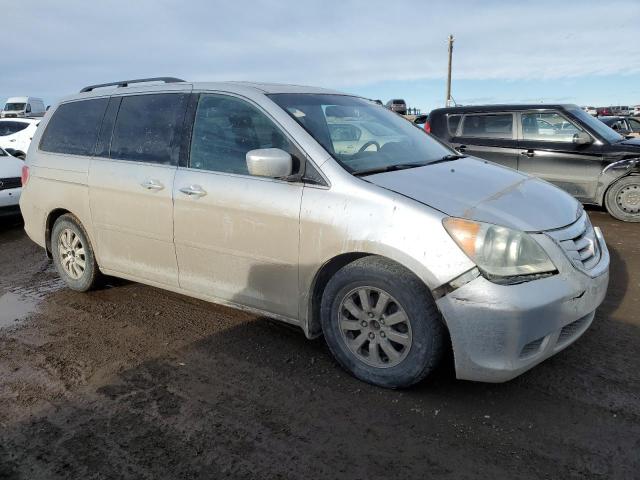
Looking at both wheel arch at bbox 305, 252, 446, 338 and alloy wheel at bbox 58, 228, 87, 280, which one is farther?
alloy wheel at bbox 58, 228, 87, 280

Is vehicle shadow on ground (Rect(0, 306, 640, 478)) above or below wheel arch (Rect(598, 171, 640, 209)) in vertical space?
below

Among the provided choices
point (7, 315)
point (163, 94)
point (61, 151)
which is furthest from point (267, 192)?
point (7, 315)

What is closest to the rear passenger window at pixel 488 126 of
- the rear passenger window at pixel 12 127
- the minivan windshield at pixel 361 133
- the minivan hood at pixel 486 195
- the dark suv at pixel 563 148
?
the dark suv at pixel 563 148

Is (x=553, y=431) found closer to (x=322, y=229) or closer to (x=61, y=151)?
(x=322, y=229)

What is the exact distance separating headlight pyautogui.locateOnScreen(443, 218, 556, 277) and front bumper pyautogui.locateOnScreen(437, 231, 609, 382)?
0.06m

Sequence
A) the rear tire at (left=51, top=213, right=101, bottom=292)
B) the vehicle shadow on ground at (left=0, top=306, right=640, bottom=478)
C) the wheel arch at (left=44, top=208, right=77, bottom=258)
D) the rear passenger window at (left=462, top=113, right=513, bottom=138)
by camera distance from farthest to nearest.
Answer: the rear passenger window at (left=462, top=113, right=513, bottom=138) < the wheel arch at (left=44, top=208, right=77, bottom=258) < the rear tire at (left=51, top=213, right=101, bottom=292) < the vehicle shadow on ground at (left=0, top=306, right=640, bottom=478)

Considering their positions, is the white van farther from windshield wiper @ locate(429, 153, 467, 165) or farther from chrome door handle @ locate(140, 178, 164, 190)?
windshield wiper @ locate(429, 153, 467, 165)

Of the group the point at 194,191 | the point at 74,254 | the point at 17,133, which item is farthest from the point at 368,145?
the point at 17,133

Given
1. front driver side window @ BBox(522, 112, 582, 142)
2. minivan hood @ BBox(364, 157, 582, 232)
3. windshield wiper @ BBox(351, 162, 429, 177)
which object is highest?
front driver side window @ BBox(522, 112, 582, 142)

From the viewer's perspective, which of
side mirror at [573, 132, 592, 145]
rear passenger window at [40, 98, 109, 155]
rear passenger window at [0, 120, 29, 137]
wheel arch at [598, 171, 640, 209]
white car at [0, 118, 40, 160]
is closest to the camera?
rear passenger window at [40, 98, 109, 155]

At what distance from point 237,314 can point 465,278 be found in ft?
7.20

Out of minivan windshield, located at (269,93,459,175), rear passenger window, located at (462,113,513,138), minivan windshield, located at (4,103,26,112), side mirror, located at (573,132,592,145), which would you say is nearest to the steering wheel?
minivan windshield, located at (269,93,459,175)

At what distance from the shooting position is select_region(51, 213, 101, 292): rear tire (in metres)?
4.70

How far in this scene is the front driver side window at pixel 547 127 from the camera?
7.84m
